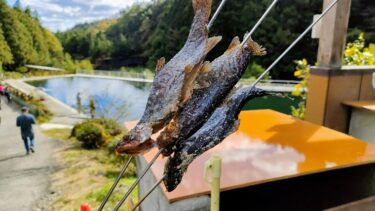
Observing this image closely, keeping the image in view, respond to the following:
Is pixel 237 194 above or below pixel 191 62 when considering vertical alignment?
below

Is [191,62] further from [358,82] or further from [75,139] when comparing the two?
[75,139]

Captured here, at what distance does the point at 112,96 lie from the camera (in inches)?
808

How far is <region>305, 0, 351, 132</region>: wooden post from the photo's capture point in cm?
337

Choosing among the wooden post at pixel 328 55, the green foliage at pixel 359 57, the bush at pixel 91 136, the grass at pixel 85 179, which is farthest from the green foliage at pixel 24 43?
the wooden post at pixel 328 55

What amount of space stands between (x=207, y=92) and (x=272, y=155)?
43.8 inches

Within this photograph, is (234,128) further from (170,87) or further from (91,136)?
(91,136)

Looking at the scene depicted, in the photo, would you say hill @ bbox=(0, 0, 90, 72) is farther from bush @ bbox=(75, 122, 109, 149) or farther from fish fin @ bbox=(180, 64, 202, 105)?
fish fin @ bbox=(180, 64, 202, 105)

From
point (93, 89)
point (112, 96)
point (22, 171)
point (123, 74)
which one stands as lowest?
point (93, 89)

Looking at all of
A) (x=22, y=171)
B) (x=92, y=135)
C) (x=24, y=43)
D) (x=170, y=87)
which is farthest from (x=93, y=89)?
A: (x=170, y=87)

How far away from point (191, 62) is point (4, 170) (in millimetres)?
7572

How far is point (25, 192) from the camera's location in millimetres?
5988

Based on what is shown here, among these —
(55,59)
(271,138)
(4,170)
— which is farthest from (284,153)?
(55,59)

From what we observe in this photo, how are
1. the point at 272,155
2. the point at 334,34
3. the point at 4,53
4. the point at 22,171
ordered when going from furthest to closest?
the point at 4,53
the point at 22,171
the point at 334,34
the point at 272,155

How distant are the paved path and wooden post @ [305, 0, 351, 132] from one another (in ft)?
16.7
